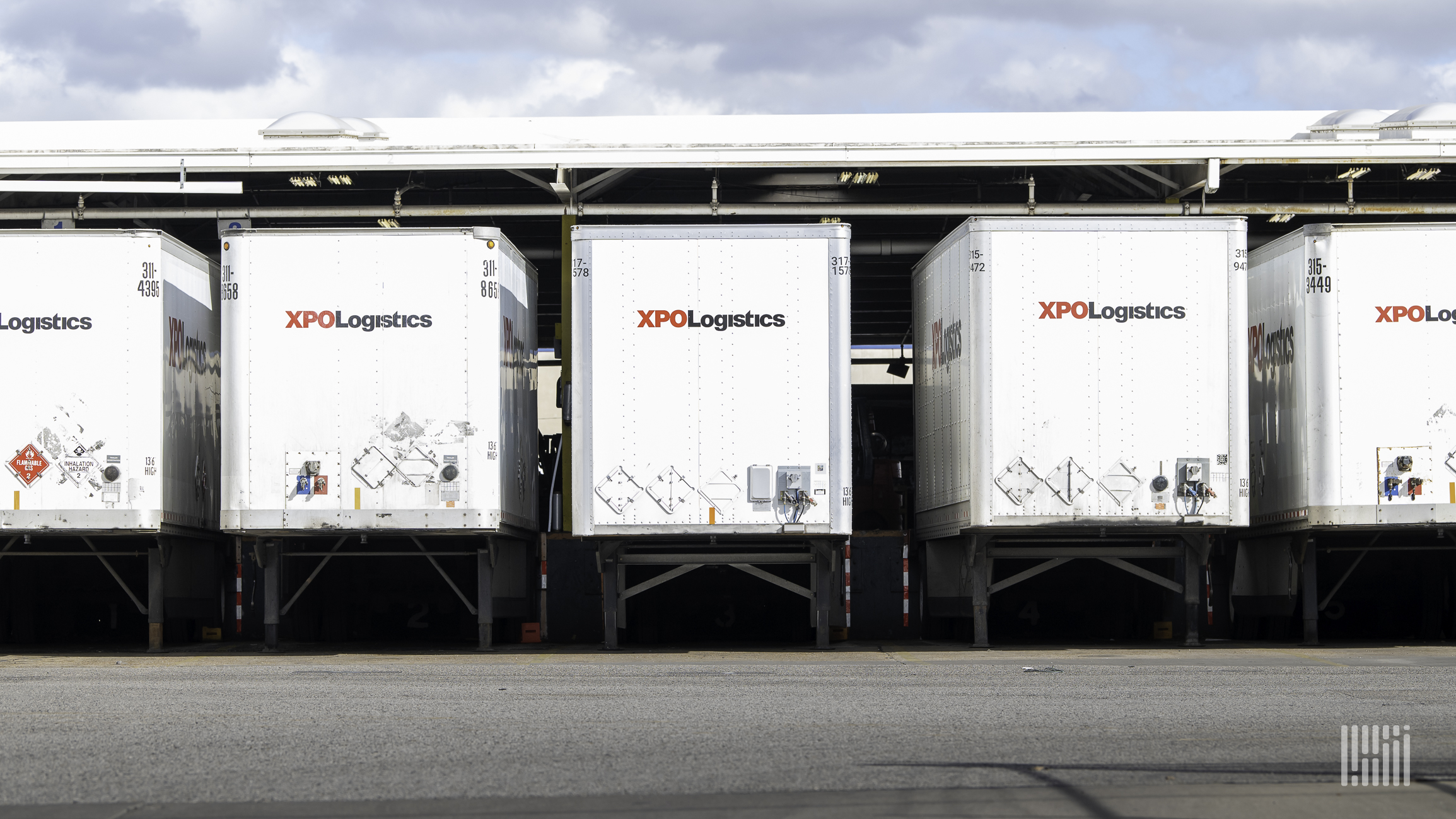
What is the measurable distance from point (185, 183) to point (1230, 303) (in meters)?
12.6

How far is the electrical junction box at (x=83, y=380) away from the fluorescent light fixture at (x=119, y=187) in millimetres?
3330

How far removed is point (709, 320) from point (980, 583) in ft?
13.6

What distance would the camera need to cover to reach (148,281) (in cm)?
1593

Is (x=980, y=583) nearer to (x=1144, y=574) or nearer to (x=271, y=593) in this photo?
(x=1144, y=574)

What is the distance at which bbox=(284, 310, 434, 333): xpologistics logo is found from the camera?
15727mm

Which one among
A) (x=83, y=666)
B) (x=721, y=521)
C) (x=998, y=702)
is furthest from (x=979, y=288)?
(x=83, y=666)

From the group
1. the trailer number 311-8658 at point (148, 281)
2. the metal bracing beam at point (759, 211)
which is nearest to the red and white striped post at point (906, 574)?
the metal bracing beam at point (759, 211)

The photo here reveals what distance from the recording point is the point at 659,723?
9109 millimetres

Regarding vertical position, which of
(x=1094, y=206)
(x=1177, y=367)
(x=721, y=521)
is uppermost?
(x=1094, y=206)

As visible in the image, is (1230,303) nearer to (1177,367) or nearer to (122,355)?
(1177,367)

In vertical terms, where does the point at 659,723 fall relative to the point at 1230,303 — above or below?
below

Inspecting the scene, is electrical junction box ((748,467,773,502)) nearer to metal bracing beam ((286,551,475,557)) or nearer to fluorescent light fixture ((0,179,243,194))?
metal bracing beam ((286,551,475,557))

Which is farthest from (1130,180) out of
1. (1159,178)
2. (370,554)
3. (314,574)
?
(314,574)

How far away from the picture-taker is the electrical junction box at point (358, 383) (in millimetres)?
15633
